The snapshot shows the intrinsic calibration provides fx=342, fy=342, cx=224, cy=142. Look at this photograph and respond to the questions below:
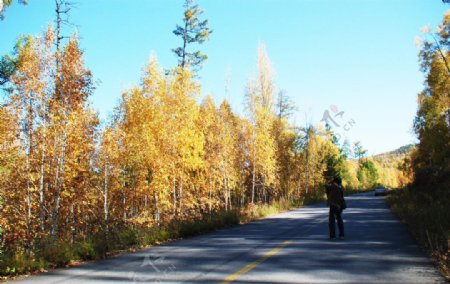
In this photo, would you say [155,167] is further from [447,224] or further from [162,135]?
[447,224]

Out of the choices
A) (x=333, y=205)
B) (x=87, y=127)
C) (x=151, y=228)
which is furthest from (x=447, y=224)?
(x=87, y=127)

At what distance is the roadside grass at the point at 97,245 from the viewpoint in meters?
7.83

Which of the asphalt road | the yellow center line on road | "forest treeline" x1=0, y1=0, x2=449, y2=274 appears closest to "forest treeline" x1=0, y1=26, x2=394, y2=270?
"forest treeline" x1=0, y1=0, x2=449, y2=274

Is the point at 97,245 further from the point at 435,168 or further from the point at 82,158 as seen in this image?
the point at 435,168

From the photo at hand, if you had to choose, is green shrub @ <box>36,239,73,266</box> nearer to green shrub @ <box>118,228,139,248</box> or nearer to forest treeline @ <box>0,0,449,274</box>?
forest treeline @ <box>0,0,449,274</box>

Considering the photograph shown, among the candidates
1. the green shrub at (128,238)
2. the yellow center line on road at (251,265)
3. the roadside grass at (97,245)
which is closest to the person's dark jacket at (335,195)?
the yellow center line on road at (251,265)

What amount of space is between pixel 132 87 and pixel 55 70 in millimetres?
9086

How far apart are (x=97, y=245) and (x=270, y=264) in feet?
16.7

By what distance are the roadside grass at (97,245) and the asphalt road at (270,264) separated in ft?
2.03

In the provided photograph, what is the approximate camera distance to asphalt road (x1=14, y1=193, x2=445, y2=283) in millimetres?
6293

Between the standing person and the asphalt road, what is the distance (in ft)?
1.23

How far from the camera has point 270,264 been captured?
7457 millimetres

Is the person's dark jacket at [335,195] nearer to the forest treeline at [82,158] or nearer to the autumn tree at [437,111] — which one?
the forest treeline at [82,158]

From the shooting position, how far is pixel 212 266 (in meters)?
7.45
